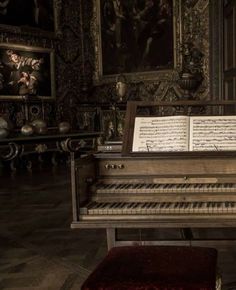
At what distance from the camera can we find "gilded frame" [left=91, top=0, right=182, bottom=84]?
12.0m

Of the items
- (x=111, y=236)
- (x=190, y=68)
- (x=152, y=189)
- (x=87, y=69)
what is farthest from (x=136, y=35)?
(x=152, y=189)

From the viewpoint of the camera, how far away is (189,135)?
121 inches

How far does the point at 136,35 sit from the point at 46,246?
9.28 meters

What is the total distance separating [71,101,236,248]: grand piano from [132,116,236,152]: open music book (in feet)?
0.21

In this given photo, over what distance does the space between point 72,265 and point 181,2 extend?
9708mm

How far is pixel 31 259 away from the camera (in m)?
4.13

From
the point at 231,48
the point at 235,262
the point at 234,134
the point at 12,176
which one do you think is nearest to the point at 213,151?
the point at 234,134

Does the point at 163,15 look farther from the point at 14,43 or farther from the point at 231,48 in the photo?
the point at 14,43

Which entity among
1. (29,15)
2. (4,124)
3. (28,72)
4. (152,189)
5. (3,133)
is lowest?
(152,189)

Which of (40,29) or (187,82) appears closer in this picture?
(187,82)

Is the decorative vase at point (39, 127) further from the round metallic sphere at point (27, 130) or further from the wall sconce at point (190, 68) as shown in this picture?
the wall sconce at point (190, 68)

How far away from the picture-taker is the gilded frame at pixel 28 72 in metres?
11.0

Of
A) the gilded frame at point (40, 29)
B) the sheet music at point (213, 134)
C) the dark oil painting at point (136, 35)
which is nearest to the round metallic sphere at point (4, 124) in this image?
the gilded frame at point (40, 29)

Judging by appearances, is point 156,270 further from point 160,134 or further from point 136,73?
point 136,73
